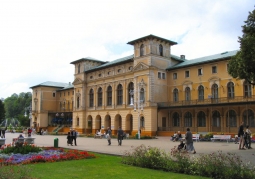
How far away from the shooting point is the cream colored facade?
4338 centimetres

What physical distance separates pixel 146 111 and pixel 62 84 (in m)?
46.7

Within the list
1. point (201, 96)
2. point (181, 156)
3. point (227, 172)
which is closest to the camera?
point (227, 172)

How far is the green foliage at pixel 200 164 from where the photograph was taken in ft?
34.5

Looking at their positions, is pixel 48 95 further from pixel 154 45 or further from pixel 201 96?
pixel 201 96

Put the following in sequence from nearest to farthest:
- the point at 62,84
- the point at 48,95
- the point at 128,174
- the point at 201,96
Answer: the point at 128,174 < the point at 201,96 < the point at 48,95 < the point at 62,84

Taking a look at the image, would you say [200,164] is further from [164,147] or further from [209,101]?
[209,101]

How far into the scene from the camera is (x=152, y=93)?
159 ft

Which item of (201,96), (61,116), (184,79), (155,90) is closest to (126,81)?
(155,90)

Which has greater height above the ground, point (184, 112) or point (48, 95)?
point (48, 95)

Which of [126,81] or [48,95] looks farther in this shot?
[48,95]

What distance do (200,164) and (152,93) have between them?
3698cm

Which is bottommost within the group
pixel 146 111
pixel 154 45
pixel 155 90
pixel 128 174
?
pixel 128 174

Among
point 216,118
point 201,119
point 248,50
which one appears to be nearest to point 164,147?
point 248,50

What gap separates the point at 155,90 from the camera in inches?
1933
